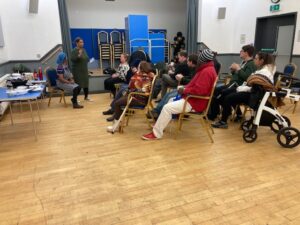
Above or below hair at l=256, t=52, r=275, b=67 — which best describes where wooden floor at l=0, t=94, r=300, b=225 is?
below

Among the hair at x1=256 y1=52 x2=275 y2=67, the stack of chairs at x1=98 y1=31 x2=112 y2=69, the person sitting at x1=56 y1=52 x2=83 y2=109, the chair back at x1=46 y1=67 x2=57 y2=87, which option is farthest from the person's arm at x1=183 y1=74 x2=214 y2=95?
the stack of chairs at x1=98 y1=31 x2=112 y2=69

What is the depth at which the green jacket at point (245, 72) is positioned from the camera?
361 cm

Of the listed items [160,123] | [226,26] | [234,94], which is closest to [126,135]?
[160,123]

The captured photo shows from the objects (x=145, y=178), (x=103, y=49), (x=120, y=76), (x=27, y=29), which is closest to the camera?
(x=145, y=178)

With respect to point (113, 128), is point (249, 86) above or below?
above

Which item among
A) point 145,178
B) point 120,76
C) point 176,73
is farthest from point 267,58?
point 120,76

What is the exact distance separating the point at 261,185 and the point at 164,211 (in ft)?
3.11

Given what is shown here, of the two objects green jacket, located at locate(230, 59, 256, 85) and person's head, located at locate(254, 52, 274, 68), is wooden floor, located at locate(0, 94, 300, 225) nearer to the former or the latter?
green jacket, located at locate(230, 59, 256, 85)

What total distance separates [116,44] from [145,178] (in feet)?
21.8

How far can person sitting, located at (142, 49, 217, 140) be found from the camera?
119 inches

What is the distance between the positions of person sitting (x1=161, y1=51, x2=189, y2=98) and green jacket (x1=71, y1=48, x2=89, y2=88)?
161 centimetres

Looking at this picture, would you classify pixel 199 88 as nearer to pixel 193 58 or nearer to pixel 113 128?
pixel 193 58

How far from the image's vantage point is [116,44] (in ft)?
27.2

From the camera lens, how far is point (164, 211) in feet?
6.26
